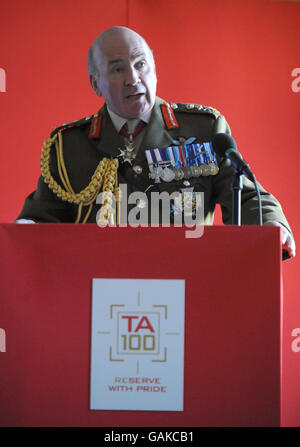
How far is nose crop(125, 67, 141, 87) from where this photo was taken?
175cm

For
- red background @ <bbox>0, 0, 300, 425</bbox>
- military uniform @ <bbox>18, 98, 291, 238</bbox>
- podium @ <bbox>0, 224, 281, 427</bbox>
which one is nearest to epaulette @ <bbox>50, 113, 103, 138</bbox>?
military uniform @ <bbox>18, 98, 291, 238</bbox>

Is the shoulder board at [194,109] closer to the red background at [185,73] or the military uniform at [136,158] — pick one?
the military uniform at [136,158]

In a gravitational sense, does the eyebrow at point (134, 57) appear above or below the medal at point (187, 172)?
above

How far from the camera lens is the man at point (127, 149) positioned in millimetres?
1754

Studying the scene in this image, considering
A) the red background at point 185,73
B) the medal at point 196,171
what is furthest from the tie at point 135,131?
the red background at point 185,73

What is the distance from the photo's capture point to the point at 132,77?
175cm

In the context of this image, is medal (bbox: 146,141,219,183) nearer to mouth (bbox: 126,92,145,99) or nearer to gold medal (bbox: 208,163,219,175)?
gold medal (bbox: 208,163,219,175)

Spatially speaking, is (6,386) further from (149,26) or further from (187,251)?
(149,26)

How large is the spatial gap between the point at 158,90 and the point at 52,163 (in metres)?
1.39

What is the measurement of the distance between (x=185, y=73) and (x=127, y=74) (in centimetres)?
144

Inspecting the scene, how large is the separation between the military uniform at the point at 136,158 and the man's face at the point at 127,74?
0.22 ft

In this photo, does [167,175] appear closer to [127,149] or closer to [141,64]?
[127,149]

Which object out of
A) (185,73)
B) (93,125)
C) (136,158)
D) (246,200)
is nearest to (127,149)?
(136,158)

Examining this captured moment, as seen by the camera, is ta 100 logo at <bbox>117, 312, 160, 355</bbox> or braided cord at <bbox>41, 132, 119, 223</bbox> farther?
braided cord at <bbox>41, 132, 119, 223</bbox>
